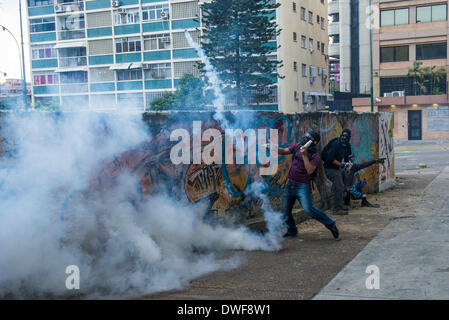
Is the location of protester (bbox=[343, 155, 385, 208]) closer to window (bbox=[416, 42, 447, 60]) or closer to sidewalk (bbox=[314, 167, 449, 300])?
sidewalk (bbox=[314, 167, 449, 300])

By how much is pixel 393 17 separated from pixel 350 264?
41.1m

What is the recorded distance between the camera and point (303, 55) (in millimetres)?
45562

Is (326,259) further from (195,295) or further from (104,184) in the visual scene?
(104,184)

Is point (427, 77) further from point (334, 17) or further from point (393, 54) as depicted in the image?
point (334, 17)

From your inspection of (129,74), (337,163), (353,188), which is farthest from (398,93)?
(337,163)

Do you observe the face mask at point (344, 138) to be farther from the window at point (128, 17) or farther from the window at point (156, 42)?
the window at point (128, 17)

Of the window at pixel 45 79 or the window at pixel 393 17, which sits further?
the window at pixel 45 79

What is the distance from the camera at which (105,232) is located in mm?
5383

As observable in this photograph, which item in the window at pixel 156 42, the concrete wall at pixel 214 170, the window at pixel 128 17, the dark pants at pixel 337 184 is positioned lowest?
the dark pants at pixel 337 184

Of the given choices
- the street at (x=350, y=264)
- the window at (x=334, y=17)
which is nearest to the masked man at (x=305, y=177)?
the street at (x=350, y=264)

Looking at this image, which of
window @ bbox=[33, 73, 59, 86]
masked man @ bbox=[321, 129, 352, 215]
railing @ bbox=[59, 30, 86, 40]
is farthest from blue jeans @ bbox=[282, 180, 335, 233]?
window @ bbox=[33, 73, 59, 86]

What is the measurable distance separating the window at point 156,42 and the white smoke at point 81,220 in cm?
4140

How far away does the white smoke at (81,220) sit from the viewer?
4770 mm

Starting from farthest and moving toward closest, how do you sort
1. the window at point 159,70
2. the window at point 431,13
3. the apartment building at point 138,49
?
the window at point 159,70, the apartment building at point 138,49, the window at point 431,13
